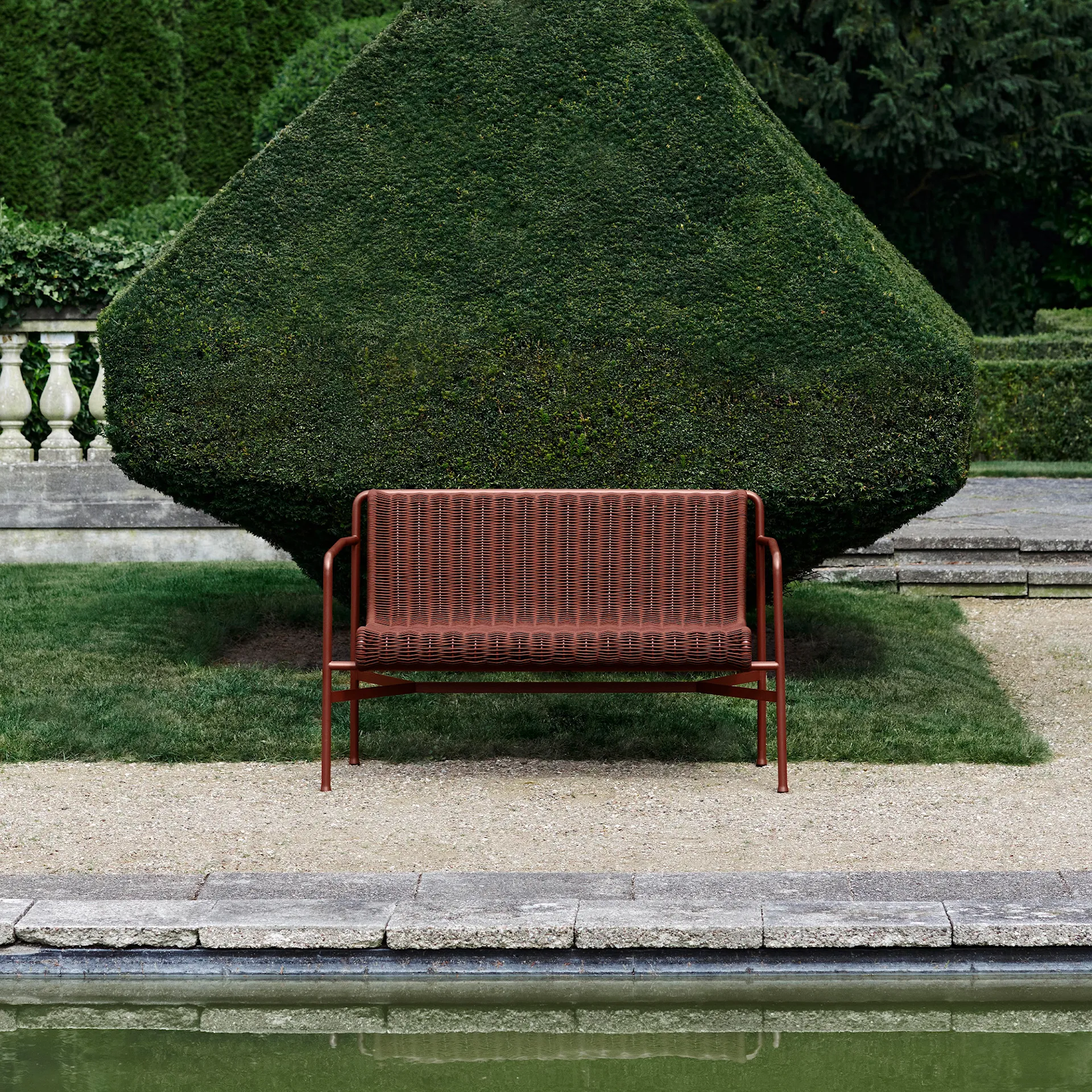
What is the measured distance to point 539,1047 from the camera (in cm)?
391

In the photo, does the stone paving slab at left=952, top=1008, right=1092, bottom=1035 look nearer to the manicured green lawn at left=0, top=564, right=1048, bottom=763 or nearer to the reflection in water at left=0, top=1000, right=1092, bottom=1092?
the reflection in water at left=0, top=1000, right=1092, bottom=1092

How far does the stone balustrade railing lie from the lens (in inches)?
384

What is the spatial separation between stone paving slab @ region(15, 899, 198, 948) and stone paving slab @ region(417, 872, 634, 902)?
58 cm

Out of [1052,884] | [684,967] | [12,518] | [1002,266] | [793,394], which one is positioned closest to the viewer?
[684,967]

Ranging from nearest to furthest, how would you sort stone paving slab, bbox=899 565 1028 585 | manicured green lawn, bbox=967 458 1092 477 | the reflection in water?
the reflection in water < stone paving slab, bbox=899 565 1028 585 < manicured green lawn, bbox=967 458 1092 477

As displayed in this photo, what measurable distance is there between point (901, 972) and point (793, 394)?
302 centimetres

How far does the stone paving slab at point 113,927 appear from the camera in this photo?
418cm

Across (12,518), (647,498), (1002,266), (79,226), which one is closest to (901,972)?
(647,498)

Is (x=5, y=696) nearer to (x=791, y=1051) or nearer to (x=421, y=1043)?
(x=421, y=1043)

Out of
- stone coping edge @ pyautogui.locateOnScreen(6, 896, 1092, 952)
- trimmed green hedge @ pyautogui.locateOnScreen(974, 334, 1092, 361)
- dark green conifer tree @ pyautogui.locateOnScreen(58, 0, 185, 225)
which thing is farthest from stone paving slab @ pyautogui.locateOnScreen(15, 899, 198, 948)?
dark green conifer tree @ pyautogui.locateOnScreen(58, 0, 185, 225)

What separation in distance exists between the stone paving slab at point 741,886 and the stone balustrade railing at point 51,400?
6.03m

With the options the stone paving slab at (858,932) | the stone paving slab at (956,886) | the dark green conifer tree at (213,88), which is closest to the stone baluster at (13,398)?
the stone paving slab at (956,886)

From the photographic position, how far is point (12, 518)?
9703mm

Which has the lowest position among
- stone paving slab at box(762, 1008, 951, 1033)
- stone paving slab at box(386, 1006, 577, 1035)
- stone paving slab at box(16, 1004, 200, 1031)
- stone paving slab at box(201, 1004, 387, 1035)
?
stone paving slab at box(16, 1004, 200, 1031)
